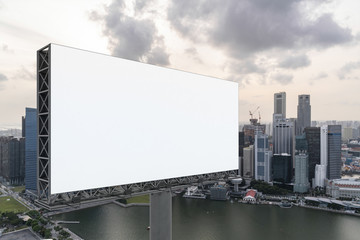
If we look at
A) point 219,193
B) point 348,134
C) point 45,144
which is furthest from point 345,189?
point 348,134

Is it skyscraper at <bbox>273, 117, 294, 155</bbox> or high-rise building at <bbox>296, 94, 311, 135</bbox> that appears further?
high-rise building at <bbox>296, 94, 311, 135</bbox>

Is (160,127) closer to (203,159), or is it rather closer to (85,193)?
(203,159)

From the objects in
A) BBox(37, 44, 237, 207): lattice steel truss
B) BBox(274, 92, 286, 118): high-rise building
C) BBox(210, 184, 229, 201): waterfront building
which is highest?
BBox(274, 92, 286, 118): high-rise building

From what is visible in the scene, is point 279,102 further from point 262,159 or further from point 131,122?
point 131,122

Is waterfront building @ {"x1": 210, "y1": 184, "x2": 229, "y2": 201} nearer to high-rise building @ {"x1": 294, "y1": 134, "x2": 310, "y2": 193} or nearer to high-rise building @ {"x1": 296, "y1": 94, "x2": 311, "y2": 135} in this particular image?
high-rise building @ {"x1": 294, "y1": 134, "x2": 310, "y2": 193}

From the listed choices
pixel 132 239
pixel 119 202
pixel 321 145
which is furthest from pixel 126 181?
pixel 321 145

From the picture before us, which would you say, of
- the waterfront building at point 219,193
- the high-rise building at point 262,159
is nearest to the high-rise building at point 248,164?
the high-rise building at point 262,159

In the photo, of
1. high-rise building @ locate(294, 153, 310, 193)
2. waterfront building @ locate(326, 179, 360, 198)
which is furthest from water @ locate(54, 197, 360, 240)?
high-rise building @ locate(294, 153, 310, 193)
